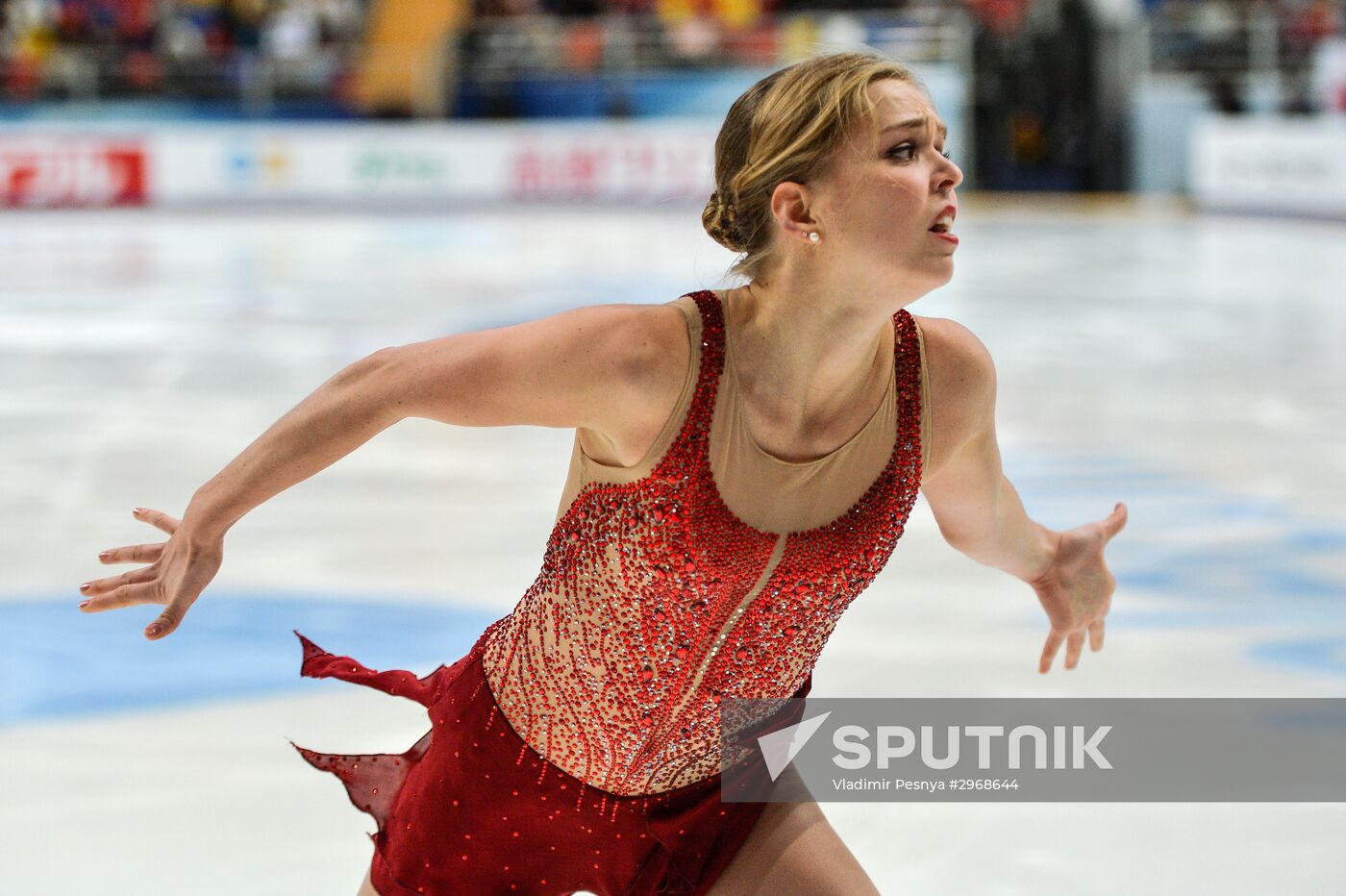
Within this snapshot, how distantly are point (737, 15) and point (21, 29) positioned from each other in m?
7.88

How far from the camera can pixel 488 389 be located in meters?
1.68

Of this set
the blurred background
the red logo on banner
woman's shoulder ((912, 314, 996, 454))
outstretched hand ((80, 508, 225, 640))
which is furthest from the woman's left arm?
the red logo on banner

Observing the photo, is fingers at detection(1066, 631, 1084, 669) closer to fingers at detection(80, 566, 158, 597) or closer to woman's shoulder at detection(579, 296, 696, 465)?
woman's shoulder at detection(579, 296, 696, 465)

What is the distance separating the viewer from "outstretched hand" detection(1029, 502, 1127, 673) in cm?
222

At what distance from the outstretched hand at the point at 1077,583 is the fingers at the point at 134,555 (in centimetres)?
113

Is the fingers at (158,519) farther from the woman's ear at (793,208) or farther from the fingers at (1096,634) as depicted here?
the fingers at (1096,634)

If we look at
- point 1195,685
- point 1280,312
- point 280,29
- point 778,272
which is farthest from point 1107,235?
point 778,272

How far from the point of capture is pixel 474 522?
4.77 meters

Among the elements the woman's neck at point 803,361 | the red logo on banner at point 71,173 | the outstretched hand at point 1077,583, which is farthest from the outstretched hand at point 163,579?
the red logo on banner at point 71,173

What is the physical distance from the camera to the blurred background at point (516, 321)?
288 centimetres

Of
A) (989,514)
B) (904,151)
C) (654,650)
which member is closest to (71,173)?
(989,514)

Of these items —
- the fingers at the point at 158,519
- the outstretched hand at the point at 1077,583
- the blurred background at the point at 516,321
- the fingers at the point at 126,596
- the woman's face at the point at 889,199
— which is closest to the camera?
the woman's face at the point at 889,199

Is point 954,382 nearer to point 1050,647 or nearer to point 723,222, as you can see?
point 723,222

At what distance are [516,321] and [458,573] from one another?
184 inches
